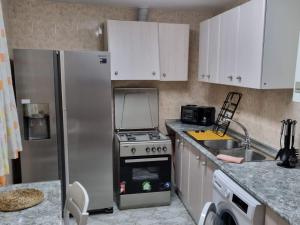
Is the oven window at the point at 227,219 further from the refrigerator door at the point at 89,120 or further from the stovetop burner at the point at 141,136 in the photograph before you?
the refrigerator door at the point at 89,120

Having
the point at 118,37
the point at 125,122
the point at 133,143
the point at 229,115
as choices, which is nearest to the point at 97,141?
the point at 133,143

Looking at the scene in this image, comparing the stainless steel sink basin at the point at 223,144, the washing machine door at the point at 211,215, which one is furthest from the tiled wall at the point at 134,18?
the washing machine door at the point at 211,215

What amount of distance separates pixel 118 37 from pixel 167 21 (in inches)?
31.1

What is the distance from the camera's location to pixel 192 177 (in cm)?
284

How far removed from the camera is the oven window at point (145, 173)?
3.12 m

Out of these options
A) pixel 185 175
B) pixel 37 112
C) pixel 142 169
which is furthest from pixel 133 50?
pixel 185 175

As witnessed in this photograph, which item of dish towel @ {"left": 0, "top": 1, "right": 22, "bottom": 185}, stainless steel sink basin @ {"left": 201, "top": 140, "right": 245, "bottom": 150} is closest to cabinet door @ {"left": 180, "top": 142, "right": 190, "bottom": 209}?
stainless steel sink basin @ {"left": 201, "top": 140, "right": 245, "bottom": 150}

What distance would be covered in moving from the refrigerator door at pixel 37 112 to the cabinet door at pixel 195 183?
139 cm

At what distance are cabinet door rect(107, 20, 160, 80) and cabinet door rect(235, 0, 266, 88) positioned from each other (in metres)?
1.13

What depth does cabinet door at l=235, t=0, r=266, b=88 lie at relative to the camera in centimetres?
212

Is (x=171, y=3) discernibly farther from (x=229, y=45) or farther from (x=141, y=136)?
(x=141, y=136)

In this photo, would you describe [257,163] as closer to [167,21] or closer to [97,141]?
[97,141]

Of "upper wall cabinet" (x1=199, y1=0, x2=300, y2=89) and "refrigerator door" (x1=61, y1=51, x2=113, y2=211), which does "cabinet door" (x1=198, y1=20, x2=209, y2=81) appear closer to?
"upper wall cabinet" (x1=199, y1=0, x2=300, y2=89)

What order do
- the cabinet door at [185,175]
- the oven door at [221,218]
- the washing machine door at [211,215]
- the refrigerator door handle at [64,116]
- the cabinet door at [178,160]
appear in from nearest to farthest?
the washing machine door at [211,215]
the oven door at [221,218]
the refrigerator door handle at [64,116]
the cabinet door at [185,175]
the cabinet door at [178,160]
